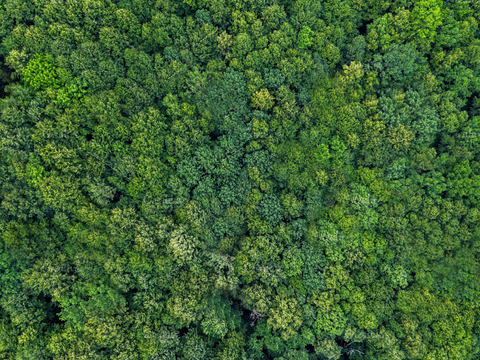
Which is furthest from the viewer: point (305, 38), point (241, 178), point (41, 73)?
point (305, 38)

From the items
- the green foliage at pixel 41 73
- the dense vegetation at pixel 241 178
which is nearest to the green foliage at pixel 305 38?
the dense vegetation at pixel 241 178

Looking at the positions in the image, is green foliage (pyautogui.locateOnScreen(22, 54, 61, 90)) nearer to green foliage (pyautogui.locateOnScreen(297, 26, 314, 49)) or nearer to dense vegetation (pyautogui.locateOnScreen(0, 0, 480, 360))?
dense vegetation (pyautogui.locateOnScreen(0, 0, 480, 360))

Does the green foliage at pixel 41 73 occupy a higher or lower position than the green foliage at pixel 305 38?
lower

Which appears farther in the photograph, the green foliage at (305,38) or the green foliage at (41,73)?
the green foliage at (305,38)

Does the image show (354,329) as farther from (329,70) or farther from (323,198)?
(329,70)

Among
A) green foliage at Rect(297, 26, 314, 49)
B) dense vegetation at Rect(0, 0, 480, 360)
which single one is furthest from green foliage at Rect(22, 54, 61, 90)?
green foliage at Rect(297, 26, 314, 49)

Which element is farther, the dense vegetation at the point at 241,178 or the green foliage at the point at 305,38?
the green foliage at the point at 305,38

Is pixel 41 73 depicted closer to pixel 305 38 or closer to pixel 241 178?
pixel 241 178

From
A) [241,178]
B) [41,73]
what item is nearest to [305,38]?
[241,178]

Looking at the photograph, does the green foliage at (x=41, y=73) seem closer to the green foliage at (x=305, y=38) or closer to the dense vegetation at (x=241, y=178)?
the dense vegetation at (x=241, y=178)
